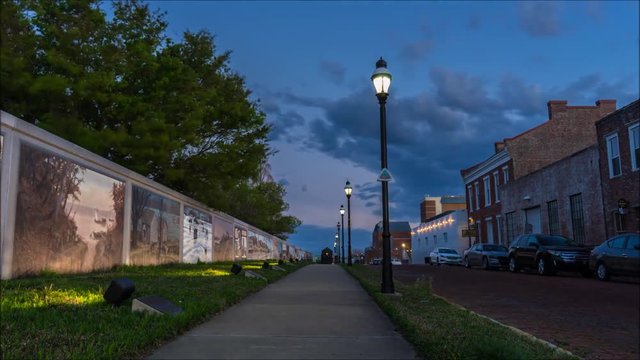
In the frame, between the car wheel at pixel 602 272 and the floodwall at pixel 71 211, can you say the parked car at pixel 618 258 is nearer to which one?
the car wheel at pixel 602 272

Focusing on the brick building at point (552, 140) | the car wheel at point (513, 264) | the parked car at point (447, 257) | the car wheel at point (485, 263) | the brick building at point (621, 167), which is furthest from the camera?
the brick building at point (552, 140)

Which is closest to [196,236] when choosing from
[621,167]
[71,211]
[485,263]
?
[71,211]

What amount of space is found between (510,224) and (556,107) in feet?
32.6

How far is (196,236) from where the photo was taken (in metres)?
23.7

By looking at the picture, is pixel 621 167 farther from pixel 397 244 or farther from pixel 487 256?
pixel 397 244

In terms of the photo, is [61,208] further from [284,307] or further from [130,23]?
[130,23]

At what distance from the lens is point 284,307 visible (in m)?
9.33

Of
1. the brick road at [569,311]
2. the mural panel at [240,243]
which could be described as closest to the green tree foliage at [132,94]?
the mural panel at [240,243]

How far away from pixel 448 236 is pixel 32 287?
52.8 meters

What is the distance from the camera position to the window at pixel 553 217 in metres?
30.8

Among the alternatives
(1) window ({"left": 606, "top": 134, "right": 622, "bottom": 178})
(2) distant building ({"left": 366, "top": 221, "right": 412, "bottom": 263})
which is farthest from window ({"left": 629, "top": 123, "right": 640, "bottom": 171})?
(2) distant building ({"left": 366, "top": 221, "right": 412, "bottom": 263})

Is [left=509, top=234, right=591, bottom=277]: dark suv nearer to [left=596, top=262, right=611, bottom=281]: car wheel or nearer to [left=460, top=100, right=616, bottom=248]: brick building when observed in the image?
[left=596, top=262, right=611, bottom=281]: car wheel

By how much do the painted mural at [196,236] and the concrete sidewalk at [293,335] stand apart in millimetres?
12560

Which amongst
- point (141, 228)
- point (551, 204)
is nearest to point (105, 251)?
point (141, 228)
